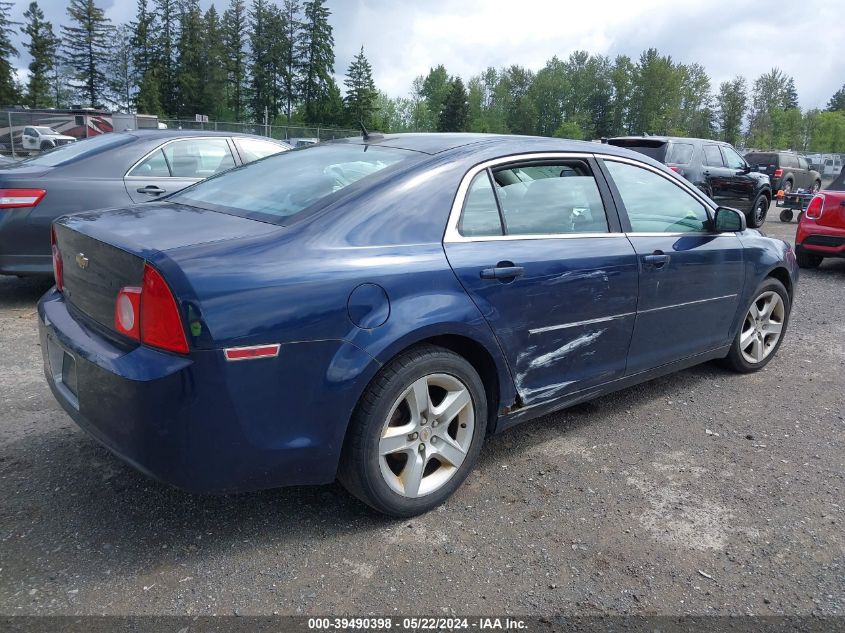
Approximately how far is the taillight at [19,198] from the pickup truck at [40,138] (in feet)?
75.5

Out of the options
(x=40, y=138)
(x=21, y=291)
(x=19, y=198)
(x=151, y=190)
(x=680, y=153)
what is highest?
(x=680, y=153)

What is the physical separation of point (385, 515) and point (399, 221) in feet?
3.91

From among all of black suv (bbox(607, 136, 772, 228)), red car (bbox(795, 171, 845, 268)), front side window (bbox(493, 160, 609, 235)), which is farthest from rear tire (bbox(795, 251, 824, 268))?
front side window (bbox(493, 160, 609, 235))

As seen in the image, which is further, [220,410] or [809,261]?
[809,261]

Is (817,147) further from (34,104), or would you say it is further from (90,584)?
(90,584)

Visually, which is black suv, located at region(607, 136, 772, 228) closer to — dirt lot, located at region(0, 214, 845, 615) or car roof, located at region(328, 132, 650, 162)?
car roof, located at region(328, 132, 650, 162)

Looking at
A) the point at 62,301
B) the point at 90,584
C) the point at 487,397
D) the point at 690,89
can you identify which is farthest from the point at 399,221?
the point at 690,89

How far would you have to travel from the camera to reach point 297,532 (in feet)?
8.66

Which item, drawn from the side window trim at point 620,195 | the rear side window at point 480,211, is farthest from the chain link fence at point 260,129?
the rear side window at point 480,211

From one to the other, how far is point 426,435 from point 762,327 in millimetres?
3095

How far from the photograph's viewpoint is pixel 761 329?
4676 millimetres

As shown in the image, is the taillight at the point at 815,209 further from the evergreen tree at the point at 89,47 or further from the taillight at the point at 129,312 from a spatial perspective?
the evergreen tree at the point at 89,47

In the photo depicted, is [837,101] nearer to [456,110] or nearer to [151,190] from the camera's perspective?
[456,110]

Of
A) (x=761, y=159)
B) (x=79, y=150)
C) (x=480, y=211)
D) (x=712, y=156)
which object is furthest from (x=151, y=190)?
(x=761, y=159)
